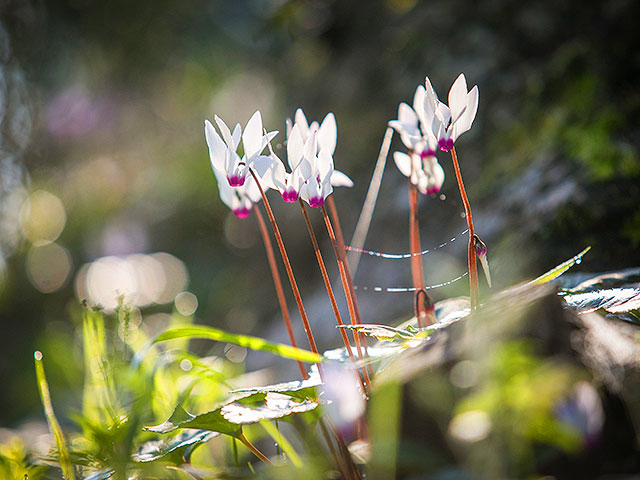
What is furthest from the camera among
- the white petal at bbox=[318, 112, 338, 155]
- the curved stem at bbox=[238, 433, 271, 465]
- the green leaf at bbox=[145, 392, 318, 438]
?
the white petal at bbox=[318, 112, 338, 155]

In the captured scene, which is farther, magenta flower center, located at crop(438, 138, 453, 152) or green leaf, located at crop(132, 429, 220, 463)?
magenta flower center, located at crop(438, 138, 453, 152)

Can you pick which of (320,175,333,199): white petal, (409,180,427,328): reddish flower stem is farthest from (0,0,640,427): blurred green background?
(320,175,333,199): white petal

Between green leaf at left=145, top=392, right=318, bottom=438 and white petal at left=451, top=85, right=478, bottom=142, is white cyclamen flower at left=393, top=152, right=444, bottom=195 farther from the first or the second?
green leaf at left=145, top=392, right=318, bottom=438

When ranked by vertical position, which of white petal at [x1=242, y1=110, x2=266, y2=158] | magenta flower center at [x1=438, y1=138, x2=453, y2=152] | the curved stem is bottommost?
the curved stem

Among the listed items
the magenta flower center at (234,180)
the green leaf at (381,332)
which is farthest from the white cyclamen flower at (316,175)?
the green leaf at (381,332)

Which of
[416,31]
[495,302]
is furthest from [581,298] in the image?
[416,31]

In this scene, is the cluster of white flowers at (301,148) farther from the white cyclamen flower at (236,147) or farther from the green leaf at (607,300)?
the green leaf at (607,300)

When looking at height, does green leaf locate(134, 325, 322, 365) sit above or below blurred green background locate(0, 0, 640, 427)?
below

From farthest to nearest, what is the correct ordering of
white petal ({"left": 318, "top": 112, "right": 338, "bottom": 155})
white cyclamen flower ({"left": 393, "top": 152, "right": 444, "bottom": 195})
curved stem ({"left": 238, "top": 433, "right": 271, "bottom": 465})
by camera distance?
white cyclamen flower ({"left": 393, "top": 152, "right": 444, "bottom": 195}) < white petal ({"left": 318, "top": 112, "right": 338, "bottom": 155}) < curved stem ({"left": 238, "top": 433, "right": 271, "bottom": 465})
